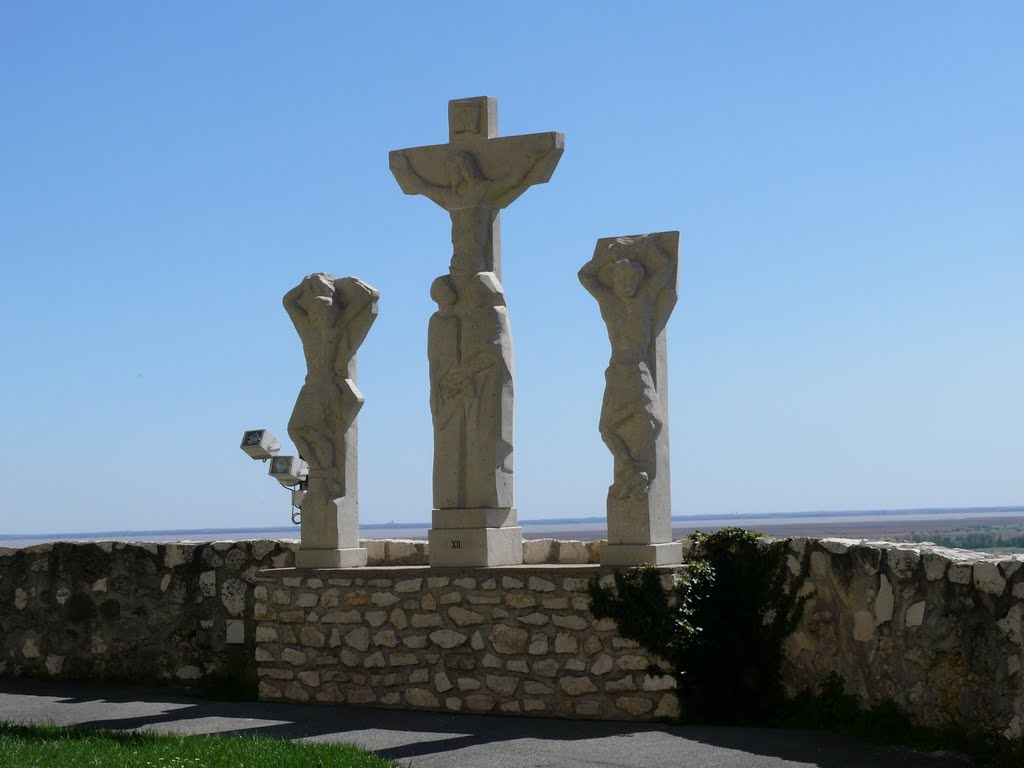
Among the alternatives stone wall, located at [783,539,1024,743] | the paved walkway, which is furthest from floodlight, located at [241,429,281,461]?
stone wall, located at [783,539,1024,743]

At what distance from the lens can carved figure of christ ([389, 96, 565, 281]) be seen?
36.0 feet

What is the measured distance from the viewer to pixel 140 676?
1211 cm

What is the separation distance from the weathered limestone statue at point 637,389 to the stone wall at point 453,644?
0.37 metres

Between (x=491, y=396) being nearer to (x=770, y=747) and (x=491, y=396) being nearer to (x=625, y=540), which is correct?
(x=625, y=540)

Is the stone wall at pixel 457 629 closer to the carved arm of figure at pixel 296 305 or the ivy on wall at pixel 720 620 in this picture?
the ivy on wall at pixel 720 620

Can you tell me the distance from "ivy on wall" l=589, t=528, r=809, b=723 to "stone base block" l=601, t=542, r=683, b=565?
0.10 meters

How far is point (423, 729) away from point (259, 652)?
6.98ft

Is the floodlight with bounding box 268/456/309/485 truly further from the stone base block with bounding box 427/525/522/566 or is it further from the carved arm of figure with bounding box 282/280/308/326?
the stone base block with bounding box 427/525/522/566

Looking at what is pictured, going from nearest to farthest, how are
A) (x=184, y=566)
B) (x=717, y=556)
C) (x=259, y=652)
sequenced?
(x=717, y=556), (x=259, y=652), (x=184, y=566)

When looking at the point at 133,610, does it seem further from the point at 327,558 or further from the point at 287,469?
the point at 327,558

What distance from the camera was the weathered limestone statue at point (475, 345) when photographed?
1071 centimetres

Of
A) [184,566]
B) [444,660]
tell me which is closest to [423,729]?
[444,660]

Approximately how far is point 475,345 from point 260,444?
116 inches

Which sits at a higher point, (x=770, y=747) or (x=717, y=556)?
(x=717, y=556)
